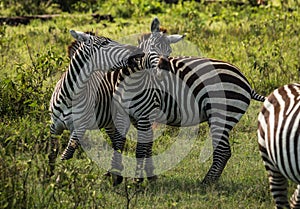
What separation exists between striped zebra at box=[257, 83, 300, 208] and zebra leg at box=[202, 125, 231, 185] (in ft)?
4.62

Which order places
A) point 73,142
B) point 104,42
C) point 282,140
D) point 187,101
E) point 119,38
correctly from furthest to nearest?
1. point 119,38
2. point 187,101
3. point 104,42
4. point 73,142
5. point 282,140

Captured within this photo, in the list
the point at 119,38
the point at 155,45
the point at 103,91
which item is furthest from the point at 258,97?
the point at 119,38

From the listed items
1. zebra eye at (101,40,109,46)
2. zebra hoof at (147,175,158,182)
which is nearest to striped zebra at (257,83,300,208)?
zebra hoof at (147,175,158,182)

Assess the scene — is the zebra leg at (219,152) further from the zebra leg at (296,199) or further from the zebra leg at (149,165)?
the zebra leg at (296,199)

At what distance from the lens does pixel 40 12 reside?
15711 millimetres

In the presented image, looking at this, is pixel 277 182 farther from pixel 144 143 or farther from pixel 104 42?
pixel 104 42

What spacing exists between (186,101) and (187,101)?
0.04ft

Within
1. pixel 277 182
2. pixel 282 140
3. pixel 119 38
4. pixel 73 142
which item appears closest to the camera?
pixel 282 140

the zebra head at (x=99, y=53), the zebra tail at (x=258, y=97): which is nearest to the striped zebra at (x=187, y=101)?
the zebra tail at (x=258, y=97)

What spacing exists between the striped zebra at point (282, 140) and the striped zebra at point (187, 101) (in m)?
1.46

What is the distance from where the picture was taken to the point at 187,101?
710 cm

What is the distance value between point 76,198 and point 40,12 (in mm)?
10972

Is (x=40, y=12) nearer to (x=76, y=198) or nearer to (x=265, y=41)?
(x=265, y=41)

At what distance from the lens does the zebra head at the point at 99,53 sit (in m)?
6.64
